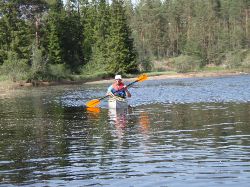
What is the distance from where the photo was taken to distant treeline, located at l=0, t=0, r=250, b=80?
82062 mm

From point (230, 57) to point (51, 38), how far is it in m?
39.9

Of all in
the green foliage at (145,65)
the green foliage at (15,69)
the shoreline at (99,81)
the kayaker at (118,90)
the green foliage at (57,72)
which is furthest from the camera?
the green foliage at (145,65)

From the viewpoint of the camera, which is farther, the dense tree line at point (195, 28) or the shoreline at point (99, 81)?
the dense tree line at point (195, 28)

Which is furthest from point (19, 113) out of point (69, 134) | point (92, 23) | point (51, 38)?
point (92, 23)

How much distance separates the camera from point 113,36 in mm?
92375

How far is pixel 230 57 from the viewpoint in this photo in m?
108

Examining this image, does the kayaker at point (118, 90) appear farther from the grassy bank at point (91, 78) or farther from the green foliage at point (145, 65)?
the green foliage at point (145, 65)

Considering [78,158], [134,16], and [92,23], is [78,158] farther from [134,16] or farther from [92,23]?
[134,16]

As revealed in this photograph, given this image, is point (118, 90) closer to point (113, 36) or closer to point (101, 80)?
point (101, 80)

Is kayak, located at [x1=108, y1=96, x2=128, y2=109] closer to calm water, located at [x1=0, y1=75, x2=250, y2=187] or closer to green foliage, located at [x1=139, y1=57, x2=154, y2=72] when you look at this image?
calm water, located at [x1=0, y1=75, x2=250, y2=187]

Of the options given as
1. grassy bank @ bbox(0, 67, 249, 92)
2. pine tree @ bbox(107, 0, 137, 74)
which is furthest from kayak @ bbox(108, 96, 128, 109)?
pine tree @ bbox(107, 0, 137, 74)

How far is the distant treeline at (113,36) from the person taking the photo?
82.1 meters

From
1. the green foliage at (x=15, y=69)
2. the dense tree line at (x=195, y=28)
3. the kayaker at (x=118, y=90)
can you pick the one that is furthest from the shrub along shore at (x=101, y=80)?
the kayaker at (x=118, y=90)

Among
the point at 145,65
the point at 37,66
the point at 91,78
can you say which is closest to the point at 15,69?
the point at 37,66
